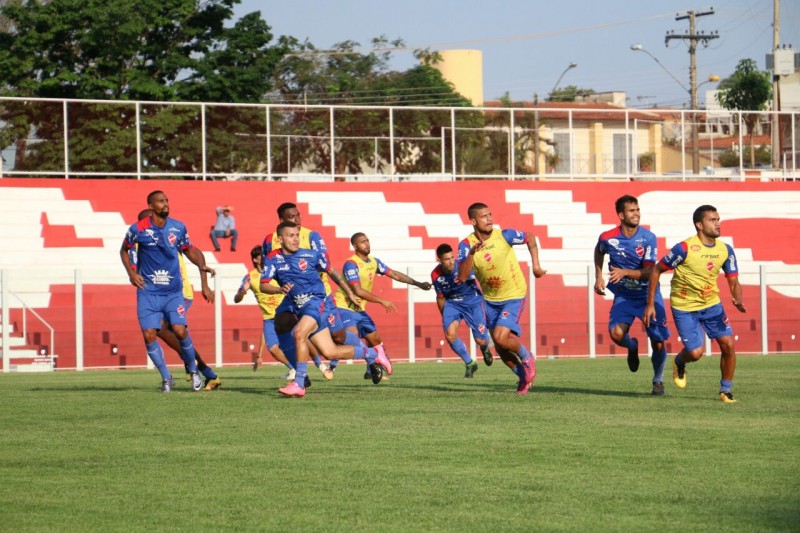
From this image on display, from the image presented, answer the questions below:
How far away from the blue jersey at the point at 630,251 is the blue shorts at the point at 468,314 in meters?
4.77

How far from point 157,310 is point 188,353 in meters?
0.70

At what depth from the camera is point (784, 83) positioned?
5350 centimetres

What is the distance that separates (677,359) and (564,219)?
789 inches

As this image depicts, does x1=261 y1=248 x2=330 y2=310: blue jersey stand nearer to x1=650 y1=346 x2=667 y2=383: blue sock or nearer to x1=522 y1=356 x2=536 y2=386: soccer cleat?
x1=522 y1=356 x2=536 y2=386: soccer cleat

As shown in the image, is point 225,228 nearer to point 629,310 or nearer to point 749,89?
point 629,310

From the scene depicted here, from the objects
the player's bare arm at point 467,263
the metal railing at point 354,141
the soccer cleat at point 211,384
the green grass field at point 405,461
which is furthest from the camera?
the metal railing at point 354,141

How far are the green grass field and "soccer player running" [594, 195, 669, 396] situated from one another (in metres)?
0.55

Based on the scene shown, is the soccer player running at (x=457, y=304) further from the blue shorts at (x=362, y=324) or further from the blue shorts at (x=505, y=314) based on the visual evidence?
the blue shorts at (x=505, y=314)

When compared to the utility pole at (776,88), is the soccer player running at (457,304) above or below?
below

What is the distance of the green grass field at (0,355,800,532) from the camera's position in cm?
668

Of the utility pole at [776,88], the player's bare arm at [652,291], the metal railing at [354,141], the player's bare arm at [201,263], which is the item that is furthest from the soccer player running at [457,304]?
the utility pole at [776,88]

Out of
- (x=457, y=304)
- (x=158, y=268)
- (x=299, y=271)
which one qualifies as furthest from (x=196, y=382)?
(x=457, y=304)

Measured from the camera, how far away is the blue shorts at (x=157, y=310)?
14.5m

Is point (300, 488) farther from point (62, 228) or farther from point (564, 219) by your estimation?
point (564, 219)
